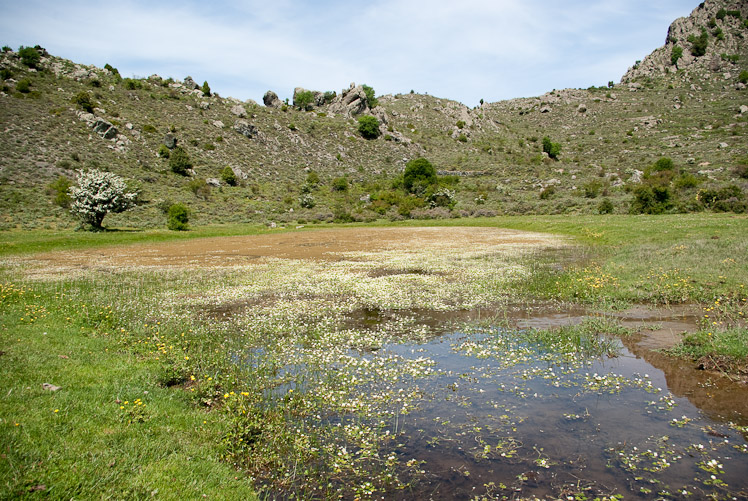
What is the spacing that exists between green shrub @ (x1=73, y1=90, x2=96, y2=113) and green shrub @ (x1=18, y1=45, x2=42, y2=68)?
19.7 metres

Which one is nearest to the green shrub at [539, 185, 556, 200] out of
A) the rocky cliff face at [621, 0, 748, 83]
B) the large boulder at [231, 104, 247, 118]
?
the large boulder at [231, 104, 247, 118]

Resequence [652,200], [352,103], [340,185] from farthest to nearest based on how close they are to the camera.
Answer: [352,103], [340,185], [652,200]

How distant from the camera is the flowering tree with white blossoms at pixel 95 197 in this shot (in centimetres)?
4903

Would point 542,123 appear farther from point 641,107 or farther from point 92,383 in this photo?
point 92,383

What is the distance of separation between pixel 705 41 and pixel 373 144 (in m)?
106

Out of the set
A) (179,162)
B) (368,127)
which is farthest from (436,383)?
(368,127)

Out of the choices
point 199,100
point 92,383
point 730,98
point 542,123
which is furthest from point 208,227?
point 730,98

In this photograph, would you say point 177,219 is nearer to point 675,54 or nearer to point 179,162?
point 179,162

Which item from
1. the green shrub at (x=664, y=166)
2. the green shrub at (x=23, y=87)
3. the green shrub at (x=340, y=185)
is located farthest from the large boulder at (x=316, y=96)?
the green shrub at (x=664, y=166)

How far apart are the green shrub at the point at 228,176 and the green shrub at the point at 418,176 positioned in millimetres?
37754

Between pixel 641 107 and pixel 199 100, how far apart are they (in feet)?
414

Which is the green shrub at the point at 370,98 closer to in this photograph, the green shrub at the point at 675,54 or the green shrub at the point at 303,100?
the green shrub at the point at 303,100

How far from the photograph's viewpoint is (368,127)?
124312 mm

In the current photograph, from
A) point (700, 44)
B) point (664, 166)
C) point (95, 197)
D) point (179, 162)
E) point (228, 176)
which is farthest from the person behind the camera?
point (700, 44)
